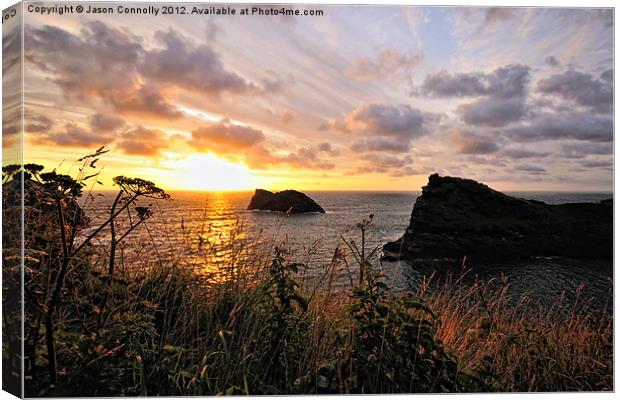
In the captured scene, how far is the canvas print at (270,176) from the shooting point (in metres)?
2.80

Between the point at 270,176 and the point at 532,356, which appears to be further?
the point at 270,176

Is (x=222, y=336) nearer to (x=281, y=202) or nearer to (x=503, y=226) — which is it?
(x=281, y=202)

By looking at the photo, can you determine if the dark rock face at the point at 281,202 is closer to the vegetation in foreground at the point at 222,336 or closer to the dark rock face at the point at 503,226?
the dark rock face at the point at 503,226

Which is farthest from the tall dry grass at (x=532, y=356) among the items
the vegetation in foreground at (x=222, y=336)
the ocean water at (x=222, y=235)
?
the ocean water at (x=222, y=235)

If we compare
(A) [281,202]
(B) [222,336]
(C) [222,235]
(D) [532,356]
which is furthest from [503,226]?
(B) [222,336]

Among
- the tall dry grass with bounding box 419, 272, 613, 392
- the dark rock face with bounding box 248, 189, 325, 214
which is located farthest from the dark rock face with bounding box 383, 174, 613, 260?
the dark rock face with bounding box 248, 189, 325, 214

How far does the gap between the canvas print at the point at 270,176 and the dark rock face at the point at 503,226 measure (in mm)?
99

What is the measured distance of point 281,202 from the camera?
225 inches

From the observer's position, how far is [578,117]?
3.90m

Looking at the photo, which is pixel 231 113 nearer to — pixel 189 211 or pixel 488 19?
pixel 189 211

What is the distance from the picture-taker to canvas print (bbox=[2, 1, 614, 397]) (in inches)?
110

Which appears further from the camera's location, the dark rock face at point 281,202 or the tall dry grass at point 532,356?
the dark rock face at point 281,202

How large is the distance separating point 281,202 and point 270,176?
1289mm

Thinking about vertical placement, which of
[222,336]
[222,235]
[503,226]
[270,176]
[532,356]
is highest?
[270,176]
